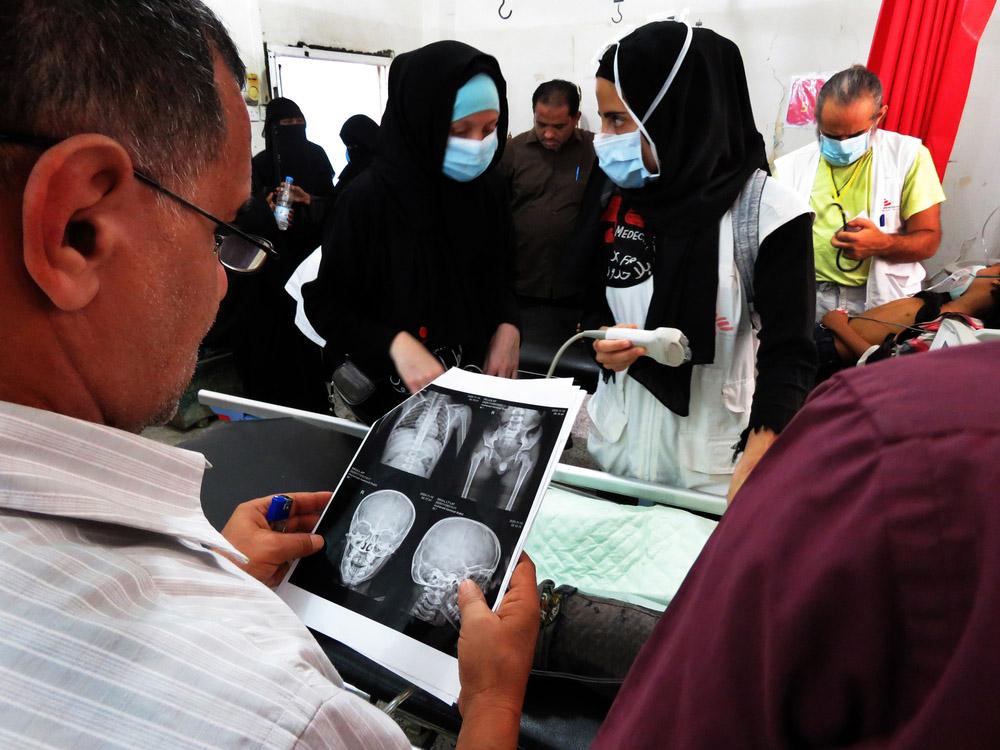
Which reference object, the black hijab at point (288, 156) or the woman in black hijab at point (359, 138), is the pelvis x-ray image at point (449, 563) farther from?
the black hijab at point (288, 156)

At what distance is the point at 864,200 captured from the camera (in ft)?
8.56

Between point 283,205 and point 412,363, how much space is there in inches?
85.4

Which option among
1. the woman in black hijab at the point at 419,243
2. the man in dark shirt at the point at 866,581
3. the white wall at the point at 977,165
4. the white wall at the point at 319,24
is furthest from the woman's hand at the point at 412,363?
the white wall at the point at 977,165

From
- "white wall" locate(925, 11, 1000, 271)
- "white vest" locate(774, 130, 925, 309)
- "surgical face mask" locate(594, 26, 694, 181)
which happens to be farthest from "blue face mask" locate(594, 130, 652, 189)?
"white wall" locate(925, 11, 1000, 271)

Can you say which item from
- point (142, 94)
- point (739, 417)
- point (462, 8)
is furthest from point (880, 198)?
point (462, 8)

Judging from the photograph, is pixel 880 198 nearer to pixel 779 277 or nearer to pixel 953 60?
pixel 953 60

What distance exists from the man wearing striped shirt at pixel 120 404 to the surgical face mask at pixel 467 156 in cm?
87

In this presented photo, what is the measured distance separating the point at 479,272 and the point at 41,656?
1.41 meters

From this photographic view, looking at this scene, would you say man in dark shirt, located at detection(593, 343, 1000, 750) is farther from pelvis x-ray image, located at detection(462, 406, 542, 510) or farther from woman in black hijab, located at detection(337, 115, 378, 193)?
woman in black hijab, located at detection(337, 115, 378, 193)

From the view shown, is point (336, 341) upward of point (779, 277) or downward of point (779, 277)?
downward

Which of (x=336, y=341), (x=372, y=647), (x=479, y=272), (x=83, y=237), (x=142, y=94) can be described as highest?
(x=142, y=94)

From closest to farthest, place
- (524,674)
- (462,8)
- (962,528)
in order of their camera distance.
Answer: (962,528) → (524,674) → (462,8)

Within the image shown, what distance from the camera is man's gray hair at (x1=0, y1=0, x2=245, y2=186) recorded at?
1.31 feet

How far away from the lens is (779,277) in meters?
1.18
